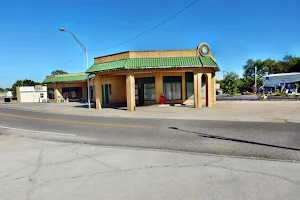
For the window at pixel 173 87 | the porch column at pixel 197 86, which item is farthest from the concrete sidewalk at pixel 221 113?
the window at pixel 173 87

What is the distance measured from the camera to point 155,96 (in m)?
26.6

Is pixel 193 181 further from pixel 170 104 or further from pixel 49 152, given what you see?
pixel 170 104

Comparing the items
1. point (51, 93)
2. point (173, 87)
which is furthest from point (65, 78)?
point (173, 87)

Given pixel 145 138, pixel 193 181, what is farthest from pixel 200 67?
pixel 193 181

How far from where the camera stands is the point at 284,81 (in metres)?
55.1

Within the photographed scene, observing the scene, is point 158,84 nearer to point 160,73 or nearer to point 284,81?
point 160,73

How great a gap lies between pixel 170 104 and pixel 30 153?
65.5ft

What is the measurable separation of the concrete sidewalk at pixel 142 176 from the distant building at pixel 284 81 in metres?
53.8

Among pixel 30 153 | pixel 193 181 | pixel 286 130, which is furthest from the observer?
pixel 286 130

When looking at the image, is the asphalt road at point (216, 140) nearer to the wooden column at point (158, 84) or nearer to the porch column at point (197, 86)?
the porch column at point (197, 86)

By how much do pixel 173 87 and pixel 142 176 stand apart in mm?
21874

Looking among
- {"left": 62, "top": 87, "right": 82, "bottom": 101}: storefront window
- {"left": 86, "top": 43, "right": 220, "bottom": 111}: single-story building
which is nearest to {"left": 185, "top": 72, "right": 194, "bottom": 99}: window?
{"left": 86, "top": 43, "right": 220, "bottom": 111}: single-story building

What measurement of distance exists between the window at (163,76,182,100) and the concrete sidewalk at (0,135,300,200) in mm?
19529

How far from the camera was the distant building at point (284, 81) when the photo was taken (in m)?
52.9
